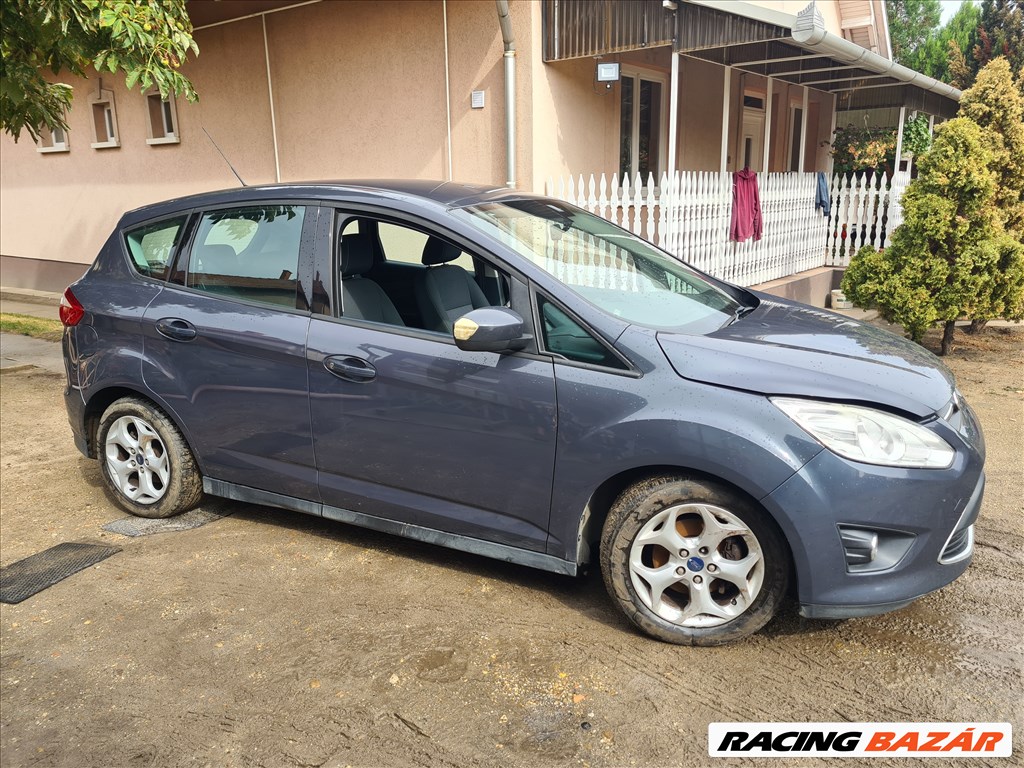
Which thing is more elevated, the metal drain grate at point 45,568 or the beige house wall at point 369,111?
the beige house wall at point 369,111

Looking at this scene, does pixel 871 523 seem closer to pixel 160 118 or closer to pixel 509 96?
pixel 509 96

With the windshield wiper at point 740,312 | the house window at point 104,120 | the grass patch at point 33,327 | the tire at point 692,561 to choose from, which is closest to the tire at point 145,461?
the tire at point 692,561

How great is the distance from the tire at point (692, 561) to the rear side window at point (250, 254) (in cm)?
187

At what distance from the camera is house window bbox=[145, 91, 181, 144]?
12.4 m

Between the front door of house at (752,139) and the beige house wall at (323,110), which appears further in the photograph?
the front door of house at (752,139)

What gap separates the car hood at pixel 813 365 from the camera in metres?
2.84

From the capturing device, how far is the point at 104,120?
1353 centimetres

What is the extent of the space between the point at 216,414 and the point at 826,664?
2915 mm

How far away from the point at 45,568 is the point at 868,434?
377 centimetres

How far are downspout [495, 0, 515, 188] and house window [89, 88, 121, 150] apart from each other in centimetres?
797

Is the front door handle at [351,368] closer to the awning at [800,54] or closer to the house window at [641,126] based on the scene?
the awning at [800,54]

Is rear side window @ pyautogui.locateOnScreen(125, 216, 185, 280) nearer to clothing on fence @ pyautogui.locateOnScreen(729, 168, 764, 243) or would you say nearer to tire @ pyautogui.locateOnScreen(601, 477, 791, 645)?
tire @ pyautogui.locateOnScreen(601, 477, 791, 645)

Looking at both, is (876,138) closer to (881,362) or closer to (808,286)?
(808,286)

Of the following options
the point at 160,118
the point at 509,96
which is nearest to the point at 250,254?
the point at 509,96
